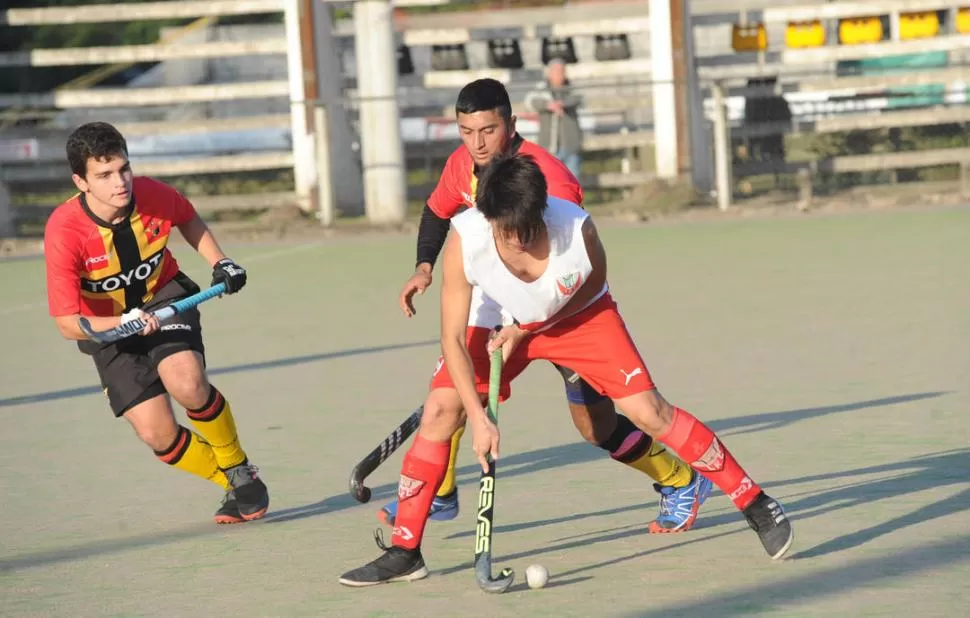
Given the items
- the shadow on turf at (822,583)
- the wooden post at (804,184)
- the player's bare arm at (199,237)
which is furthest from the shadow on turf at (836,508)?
the wooden post at (804,184)

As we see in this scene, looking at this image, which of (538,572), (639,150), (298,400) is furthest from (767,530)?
(639,150)

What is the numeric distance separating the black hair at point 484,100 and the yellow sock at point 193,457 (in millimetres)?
1709

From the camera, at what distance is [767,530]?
5.45 metres

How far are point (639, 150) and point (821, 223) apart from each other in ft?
14.4

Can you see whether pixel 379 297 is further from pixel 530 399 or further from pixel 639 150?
pixel 639 150

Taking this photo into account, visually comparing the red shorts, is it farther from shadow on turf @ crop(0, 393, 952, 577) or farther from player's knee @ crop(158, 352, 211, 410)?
player's knee @ crop(158, 352, 211, 410)

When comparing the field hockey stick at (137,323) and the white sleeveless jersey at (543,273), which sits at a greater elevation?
the white sleeveless jersey at (543,273)

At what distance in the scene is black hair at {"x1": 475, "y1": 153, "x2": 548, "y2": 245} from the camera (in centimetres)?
516

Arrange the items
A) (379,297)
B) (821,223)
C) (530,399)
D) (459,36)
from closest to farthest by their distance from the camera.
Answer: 1. (530,399)
2. (379,297)
3. (821,223)
4. (459,36)

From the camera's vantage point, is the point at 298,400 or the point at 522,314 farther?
the point at 298,400

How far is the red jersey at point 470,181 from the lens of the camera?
5.93 meters

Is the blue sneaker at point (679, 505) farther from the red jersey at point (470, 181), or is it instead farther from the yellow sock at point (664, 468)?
the red jersey at point (470, 181)

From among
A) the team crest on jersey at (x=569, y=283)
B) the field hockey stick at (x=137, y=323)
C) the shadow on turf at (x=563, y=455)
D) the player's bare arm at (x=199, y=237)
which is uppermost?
the player's bare arm at (x=199, y=237)

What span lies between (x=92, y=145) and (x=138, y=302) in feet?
2.35
